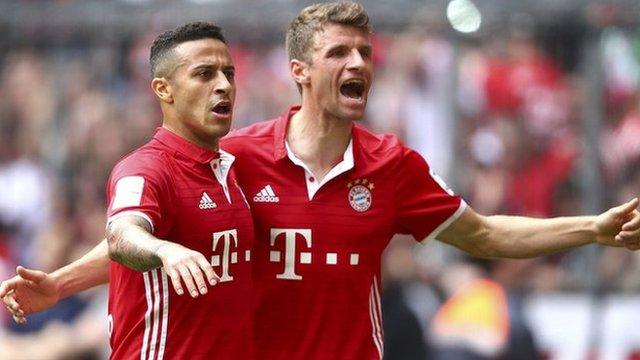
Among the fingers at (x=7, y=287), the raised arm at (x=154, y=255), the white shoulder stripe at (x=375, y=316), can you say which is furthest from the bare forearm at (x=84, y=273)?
the white shoulder stripe at (x=375, y=316)

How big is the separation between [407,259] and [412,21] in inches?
68.0

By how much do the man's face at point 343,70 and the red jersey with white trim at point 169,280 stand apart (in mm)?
749

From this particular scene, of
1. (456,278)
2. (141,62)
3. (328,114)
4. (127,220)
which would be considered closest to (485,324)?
(456,278)

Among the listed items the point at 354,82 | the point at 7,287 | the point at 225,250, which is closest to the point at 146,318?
the point at 225,250

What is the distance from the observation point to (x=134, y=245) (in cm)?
708

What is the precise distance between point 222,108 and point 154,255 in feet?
4.04

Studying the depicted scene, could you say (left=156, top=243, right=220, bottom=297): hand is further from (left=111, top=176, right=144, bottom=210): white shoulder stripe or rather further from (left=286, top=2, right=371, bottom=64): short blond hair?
(left=286, top=2, right=371, bottom=64): short blond hair

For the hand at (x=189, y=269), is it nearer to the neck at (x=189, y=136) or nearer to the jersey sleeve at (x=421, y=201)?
the neck at (x=189, y=136)

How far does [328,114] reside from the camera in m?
8.59

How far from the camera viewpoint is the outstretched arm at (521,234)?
8711mm

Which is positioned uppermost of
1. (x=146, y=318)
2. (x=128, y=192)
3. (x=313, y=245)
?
(x=128, y=192)

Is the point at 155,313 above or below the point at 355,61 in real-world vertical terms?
below

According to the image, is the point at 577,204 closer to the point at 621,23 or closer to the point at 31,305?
the point at 621,23

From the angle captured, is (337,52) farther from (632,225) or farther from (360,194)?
(632,225)
